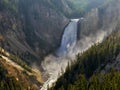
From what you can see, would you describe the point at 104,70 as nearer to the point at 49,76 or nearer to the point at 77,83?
the point at 77,83

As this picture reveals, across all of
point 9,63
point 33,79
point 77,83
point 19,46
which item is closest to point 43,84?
point 33,79

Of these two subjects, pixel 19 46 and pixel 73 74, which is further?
pixel 19 46

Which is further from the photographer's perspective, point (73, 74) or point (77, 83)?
A: point (73, 74)

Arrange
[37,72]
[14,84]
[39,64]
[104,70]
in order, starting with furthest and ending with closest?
[39,64] < [37,72] < [14,84] < [104,70]

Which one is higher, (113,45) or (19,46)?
(19,46)

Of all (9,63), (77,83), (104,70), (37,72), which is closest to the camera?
(77,83)

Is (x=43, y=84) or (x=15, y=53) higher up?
(x=15, y=53)

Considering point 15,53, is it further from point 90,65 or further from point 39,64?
point 90,65

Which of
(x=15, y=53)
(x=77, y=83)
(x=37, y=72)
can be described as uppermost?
(x=15, y=53)

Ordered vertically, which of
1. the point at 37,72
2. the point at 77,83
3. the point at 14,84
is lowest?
the point at 77,83
